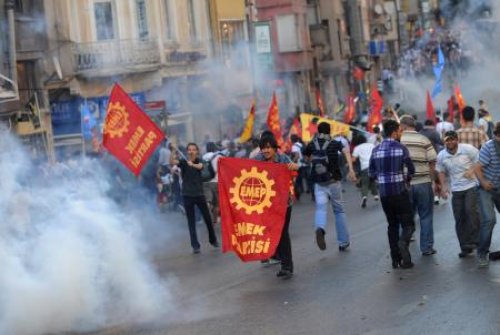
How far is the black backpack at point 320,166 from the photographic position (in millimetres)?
13312

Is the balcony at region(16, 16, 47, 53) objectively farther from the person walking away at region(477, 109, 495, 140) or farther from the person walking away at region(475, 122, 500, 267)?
the person walking away at region(475, 122, 500, 267)

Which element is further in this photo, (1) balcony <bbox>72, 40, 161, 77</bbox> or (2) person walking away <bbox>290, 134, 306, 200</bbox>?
(1) balcony <bbox>72, 40, 161, 77</bbox>

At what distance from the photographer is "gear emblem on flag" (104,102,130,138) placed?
13.1m

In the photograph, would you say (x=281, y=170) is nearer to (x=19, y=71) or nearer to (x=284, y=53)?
(x=19, y=71)

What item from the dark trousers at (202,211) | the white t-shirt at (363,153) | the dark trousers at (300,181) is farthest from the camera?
the dark trousers at (300,181)

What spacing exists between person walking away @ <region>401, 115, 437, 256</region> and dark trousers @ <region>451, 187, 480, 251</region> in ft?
1.53

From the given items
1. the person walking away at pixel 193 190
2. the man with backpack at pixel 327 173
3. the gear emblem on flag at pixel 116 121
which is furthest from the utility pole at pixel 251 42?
the gear emblem on flag at pixel 116 121

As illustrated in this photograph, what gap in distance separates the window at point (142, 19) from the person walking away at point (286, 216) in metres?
20.0

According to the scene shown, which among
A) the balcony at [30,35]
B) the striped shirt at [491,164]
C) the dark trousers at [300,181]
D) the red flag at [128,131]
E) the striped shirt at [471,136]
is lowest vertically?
the dark trousers at [300,181]

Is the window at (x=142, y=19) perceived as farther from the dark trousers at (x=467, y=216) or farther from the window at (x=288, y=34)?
the dark trousers at (x=467, y=216)

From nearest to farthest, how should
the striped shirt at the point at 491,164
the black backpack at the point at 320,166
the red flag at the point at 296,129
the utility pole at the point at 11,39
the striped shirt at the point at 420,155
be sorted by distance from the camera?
the striped shirt at the point at 491,164 → the striped shirt at the point at 420,155 → the black backpack at the point at 320,166 → the utility pole at the point at 11,39 → the red flag at the point at 296,129

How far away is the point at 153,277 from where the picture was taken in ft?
40.7

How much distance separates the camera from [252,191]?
1188cm

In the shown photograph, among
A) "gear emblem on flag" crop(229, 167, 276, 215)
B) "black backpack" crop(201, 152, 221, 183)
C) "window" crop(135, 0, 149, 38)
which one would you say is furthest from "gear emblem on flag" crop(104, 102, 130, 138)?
"window" crop(135, 0, 149, 38)
